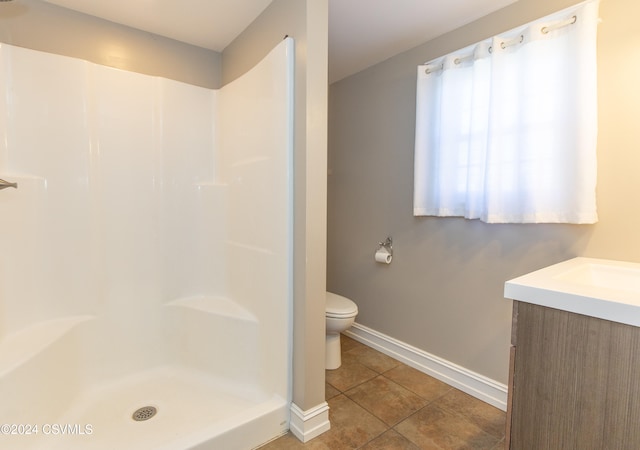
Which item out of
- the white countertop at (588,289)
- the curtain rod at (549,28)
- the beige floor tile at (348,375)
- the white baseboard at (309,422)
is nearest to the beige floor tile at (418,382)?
the beige floor tile at (348,375)

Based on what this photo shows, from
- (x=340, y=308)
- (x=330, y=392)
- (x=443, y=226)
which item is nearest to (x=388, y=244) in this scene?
(x=443, y=226)

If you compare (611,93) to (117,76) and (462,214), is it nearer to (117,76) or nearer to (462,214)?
(462,214)

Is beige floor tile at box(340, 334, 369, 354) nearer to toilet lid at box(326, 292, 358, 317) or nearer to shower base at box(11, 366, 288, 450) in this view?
toilet lid at box(326, 292, 358, 317)

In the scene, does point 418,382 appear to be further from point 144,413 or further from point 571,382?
point 144,413

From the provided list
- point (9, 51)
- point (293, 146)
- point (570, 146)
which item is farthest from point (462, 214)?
point (9, 51)

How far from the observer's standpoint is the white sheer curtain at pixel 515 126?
54.7 inches

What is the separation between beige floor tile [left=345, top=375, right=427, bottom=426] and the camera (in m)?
1.71

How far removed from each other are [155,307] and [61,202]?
2.75ft

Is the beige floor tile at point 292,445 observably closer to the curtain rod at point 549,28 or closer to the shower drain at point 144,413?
the shower drain at point 144,413

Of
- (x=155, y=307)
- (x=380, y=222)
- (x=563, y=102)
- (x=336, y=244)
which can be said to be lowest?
(x=155, y=307)

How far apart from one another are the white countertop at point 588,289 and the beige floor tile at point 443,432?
0.92m

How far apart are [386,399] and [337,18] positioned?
2301 mm

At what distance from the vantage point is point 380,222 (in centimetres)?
246

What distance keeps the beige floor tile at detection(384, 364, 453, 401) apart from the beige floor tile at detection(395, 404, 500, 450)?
0.56 feet
